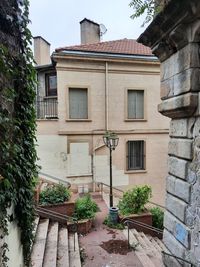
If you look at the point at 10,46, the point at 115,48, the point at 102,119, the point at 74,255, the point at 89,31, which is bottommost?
the point at 74,255

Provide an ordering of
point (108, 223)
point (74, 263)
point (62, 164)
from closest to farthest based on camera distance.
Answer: point (74, 263), point (108, 223), point (62, 164)

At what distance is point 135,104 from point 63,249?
8654mm

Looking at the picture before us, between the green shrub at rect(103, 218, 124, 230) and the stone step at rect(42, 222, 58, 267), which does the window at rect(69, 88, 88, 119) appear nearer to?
the green shrub at rect(103, 218, 124, 230)

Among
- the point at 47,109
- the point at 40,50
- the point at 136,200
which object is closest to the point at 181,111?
the point at 136,200

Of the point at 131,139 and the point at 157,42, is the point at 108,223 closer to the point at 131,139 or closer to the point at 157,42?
the point at 131,139

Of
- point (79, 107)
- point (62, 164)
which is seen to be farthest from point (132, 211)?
point (79, 107)

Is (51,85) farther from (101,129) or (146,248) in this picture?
(146,248)

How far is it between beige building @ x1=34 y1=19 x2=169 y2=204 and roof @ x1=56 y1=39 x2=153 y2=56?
0.06 metres

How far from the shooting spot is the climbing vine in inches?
131

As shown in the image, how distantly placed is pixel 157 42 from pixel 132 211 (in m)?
6.96

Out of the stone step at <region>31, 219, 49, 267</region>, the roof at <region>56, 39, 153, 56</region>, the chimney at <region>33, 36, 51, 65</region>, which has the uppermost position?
the chimney at <region>33, 36, 51, 65</region>

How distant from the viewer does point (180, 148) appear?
3.12 meters

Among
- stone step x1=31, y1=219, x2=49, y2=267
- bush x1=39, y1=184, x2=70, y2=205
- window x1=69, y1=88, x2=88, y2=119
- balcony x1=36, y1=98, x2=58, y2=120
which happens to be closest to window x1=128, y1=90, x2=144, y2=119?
window x1=69, y1=88, x2=88, y2=119

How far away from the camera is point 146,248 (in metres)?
7.33
